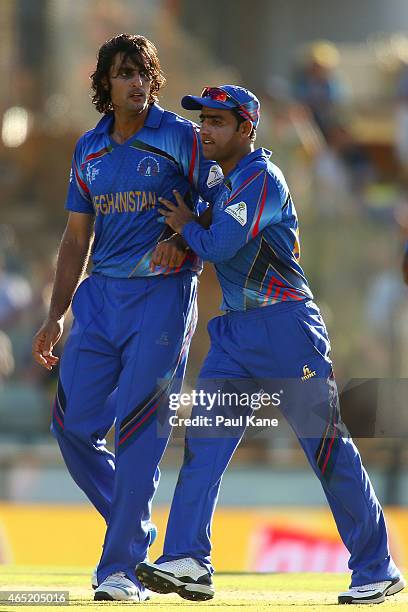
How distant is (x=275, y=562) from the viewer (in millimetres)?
9883

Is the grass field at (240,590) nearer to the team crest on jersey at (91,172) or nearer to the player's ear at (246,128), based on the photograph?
the team crest on jersey at (91,172)

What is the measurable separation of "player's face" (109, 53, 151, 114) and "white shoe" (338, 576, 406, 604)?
220cm

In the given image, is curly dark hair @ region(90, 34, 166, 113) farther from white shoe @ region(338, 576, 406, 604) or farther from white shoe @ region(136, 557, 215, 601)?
white shoe @ region(338, 576, 406, 604)

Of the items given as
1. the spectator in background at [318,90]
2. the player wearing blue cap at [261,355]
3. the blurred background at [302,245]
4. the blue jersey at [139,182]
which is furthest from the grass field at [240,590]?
the spectator in background at [318,90]

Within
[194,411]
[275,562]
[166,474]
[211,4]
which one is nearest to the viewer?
[194,411]

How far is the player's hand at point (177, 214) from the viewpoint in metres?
5.82

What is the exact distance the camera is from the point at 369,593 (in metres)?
5.71

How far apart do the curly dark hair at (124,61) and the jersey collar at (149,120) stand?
4 centimetres

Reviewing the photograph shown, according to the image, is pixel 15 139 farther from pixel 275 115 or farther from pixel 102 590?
pixel 102 590

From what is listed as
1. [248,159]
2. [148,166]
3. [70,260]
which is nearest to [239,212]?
[248,159]

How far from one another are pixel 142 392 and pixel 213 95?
1272 millimetres

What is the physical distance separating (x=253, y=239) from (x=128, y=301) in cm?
62

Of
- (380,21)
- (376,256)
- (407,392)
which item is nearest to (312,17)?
(380,21)

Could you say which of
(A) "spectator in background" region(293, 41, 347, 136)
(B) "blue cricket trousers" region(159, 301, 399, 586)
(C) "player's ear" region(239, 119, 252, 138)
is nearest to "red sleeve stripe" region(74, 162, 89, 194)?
(C) "player's ear" region(239, 119, 252, 138)
